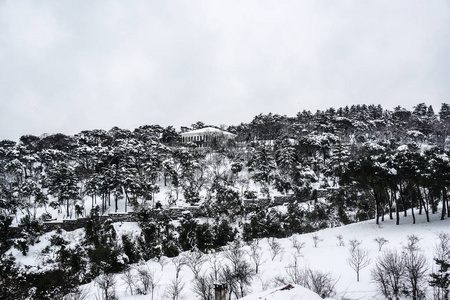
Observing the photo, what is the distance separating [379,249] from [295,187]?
20222mm

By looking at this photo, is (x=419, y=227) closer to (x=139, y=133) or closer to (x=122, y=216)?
(x=122, y=216)

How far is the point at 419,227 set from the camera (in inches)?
968

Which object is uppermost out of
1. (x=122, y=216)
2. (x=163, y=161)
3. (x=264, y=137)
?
(x=264, y=137)

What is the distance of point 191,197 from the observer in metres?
39.2

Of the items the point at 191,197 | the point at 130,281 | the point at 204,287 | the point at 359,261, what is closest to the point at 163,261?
the point at 130,281

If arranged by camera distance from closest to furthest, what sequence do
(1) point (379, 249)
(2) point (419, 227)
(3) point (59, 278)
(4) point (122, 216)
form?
(3) point (59, 278) → (1) point (379, 249) → (2) point (419, 227) → (4) point (122, 216)

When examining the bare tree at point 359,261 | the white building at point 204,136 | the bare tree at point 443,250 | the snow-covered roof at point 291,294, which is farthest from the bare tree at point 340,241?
the white building at point 204,136

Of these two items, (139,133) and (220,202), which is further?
(139,133)

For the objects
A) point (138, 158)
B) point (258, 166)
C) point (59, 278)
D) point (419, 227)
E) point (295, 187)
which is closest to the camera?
point (59, 278)

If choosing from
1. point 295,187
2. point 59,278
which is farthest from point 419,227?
point 59,278

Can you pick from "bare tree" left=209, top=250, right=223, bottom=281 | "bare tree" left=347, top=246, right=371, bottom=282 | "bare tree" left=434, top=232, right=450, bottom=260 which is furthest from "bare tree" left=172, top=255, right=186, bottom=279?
"bare tree" left=434, top=232, right=450, bottom=260

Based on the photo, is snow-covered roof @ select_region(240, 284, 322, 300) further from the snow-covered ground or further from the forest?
the snow-covered ground

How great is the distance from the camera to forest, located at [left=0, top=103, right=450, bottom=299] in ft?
78.7

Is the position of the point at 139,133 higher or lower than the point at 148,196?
higher
